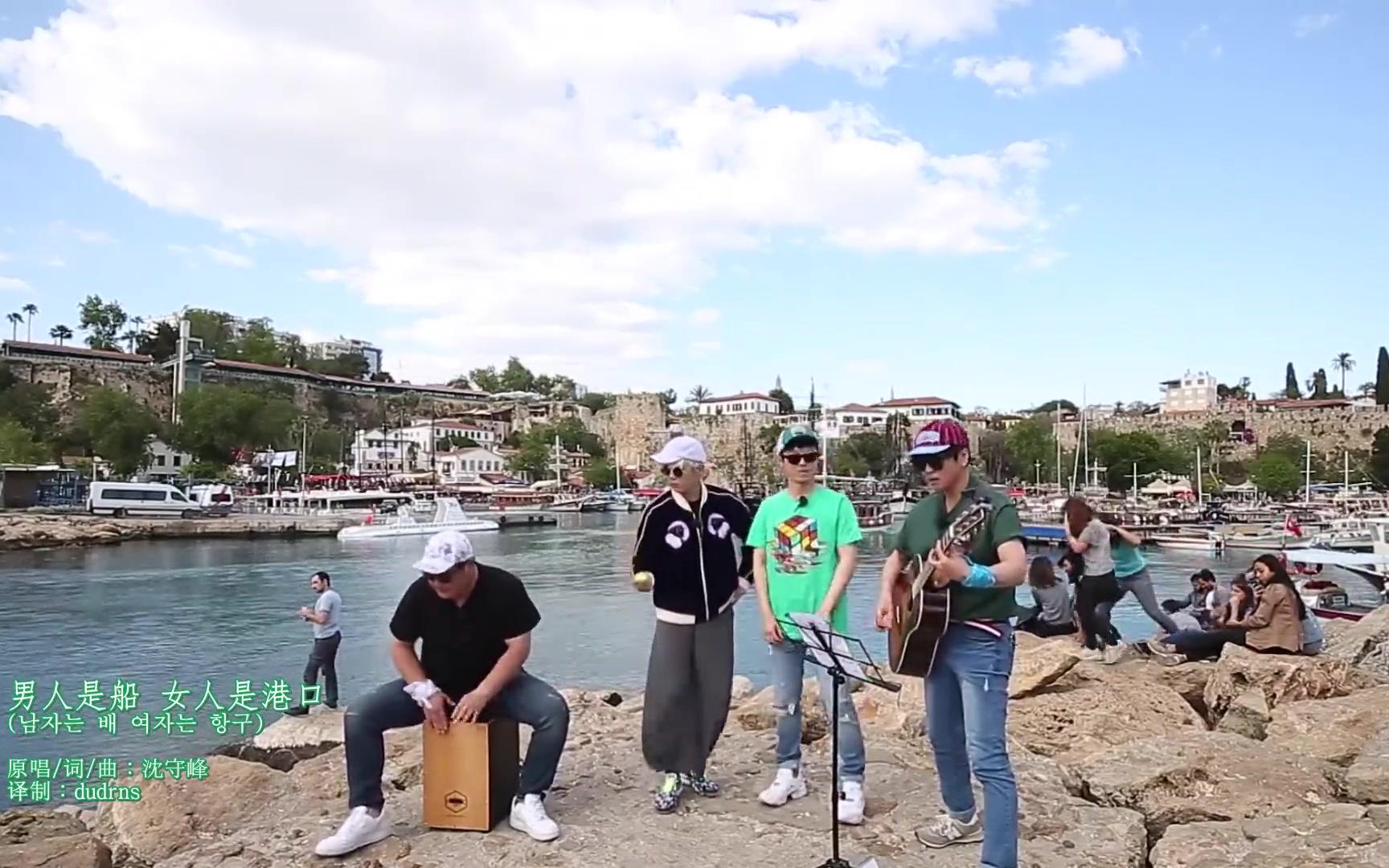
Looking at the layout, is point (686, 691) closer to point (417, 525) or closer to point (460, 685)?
point (460, 685)

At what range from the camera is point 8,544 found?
127 feet

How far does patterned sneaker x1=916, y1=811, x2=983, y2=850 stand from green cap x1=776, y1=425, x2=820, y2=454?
1436 millimetres

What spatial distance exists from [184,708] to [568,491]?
7465cm

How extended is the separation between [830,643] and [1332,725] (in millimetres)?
3268

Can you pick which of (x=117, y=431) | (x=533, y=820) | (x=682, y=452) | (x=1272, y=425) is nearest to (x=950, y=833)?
(x=533, y=820)

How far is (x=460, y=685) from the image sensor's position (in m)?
3.77

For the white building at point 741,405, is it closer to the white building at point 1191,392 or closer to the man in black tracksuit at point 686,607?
the white building at point 1191,392

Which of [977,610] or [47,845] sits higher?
[977,610]

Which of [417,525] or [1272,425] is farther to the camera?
[1272,425]

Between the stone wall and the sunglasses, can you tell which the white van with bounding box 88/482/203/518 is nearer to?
the sunglasses

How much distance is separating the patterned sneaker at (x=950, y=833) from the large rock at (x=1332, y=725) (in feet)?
6.63

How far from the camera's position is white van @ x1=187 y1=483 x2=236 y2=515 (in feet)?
179

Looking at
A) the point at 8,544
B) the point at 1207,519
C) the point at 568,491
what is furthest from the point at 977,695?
the point at 568,491

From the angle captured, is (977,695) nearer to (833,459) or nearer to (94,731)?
(94,731)
